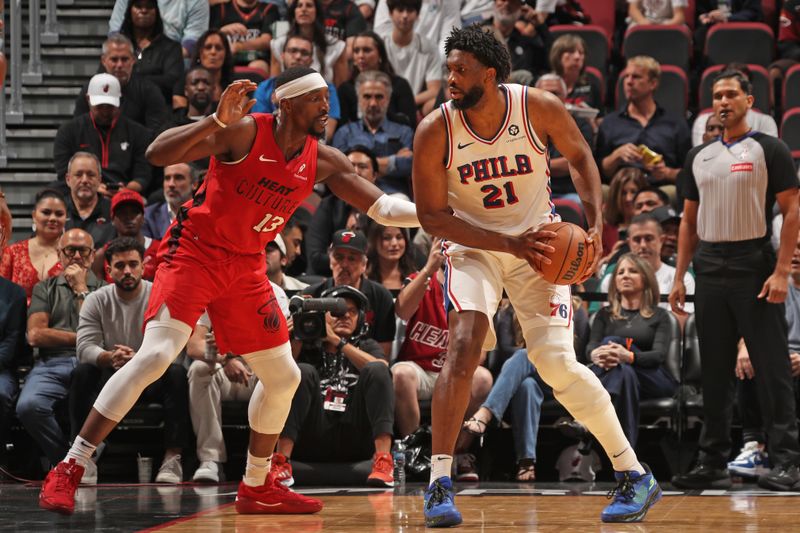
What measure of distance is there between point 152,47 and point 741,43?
520cm

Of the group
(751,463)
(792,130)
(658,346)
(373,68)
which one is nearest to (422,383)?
(658,346)

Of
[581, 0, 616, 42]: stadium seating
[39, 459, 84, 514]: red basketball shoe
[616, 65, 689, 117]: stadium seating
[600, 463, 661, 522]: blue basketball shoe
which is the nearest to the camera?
[600, 463, 661, 522]: blue basketball shoe

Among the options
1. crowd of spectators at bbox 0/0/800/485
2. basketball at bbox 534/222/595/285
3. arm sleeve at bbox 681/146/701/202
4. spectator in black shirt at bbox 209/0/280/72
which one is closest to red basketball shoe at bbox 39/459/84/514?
crowd of spectators at bbox 0/0/800/485

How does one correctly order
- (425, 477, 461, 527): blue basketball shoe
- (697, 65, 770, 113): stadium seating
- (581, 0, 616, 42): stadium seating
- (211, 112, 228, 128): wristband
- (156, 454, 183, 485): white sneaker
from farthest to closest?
(581, 0, 616, 42): stadium seating → (697, 65, 770, 113): stadium seating → (156, 454, 183, 485): white sneaker → (211, 112, 228, 128): wristband → (425, 477, 461, 527): blue basketball shoe

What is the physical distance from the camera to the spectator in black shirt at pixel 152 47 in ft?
33.6

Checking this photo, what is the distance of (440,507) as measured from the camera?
4492 millimetres

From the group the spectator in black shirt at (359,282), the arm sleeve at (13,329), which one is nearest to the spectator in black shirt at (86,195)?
the arm sleeve at (13,329)

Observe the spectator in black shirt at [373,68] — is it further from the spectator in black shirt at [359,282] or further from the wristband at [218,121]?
the wristband at [218,121]

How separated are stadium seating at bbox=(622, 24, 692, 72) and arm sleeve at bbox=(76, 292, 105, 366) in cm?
550

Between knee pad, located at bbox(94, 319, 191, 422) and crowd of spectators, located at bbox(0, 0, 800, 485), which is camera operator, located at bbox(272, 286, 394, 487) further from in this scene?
knee pad, located at bbox(94, 319, 191, 422)

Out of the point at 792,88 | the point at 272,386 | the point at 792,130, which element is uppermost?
the point at 792,88

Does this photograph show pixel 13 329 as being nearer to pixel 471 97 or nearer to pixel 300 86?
pixel 300 86

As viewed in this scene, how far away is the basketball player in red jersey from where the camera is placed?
4.97 metres

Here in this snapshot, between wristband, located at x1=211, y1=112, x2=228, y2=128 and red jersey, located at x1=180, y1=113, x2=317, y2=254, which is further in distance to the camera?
red jersey, located at x1=180, y1=113, x2=317, y2=254
